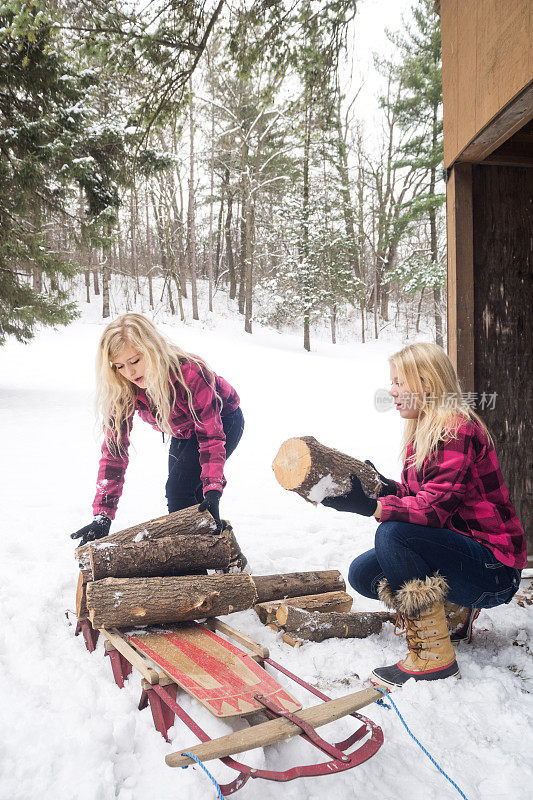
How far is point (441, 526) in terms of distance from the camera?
207cm

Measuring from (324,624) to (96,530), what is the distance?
119 centimetres

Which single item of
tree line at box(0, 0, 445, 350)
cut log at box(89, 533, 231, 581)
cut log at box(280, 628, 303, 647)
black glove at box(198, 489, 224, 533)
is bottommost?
cut log at box(280, 628, 303, 647)


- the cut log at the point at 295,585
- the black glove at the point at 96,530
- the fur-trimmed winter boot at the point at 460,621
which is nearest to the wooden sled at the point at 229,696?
the cut log at the point at 295,585

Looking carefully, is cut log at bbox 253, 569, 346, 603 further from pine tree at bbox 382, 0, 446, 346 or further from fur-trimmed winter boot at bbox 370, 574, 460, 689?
pine tree at bbox 382, 0, 446, 346

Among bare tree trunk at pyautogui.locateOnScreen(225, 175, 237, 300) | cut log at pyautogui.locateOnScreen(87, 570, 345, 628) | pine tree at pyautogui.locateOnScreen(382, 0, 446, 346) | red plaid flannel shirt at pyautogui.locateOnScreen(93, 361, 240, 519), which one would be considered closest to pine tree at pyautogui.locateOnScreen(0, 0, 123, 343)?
red plaid flannel shirt at pyautogui.locateOnScreen(93, 361, 240, 519)

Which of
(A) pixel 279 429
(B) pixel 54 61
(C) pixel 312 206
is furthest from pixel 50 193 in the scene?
(C) pixel 312 206

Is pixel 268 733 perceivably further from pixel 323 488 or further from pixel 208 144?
pixel 208 144

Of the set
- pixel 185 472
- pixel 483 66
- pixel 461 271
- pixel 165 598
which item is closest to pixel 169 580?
pixel 165 598

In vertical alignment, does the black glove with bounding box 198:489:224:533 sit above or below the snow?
below

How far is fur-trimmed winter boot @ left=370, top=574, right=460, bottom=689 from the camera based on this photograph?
2057mm

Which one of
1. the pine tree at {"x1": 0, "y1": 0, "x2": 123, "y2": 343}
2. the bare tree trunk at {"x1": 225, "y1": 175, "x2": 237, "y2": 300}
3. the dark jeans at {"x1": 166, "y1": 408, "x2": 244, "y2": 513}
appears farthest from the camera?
the bare tree trunk at {"x1": 225, "y1": 175, "x2": 237, "y2": 300}

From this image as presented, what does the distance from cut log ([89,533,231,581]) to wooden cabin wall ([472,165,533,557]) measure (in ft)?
5.85

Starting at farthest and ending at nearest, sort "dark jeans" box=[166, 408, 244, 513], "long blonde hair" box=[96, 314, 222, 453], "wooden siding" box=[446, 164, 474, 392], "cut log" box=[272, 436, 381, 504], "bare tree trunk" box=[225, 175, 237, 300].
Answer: "bare tree trunk" box=[225, 175, 237, 300] → "dark jeans" box=[166, 408, 244, 513] → "wooden siding" box=[446, 164, 474, 392] → "long blonde hair" box=[96, 314, 222, 453] → "cut log" box=[272, 436, 381, 504]

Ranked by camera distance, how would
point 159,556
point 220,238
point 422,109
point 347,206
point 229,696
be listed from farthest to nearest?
1. point 220,238
2. point 347,206
3. point 422,109
4. point 159,556
5. point 229,696
